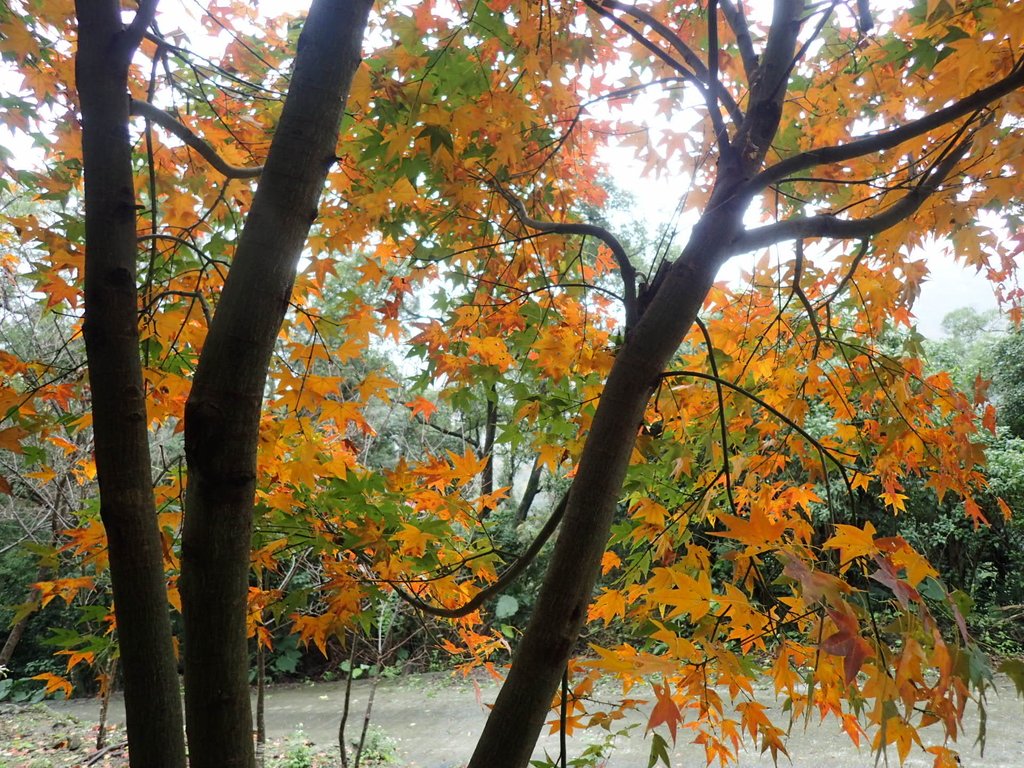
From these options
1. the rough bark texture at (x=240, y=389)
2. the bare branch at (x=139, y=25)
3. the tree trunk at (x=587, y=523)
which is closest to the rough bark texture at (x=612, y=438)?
the tree trunk at (x=587, y=523)

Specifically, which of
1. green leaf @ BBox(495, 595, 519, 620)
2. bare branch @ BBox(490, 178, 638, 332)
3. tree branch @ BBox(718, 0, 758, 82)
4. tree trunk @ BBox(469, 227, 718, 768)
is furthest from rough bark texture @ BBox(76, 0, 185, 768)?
green leaf @ BBox(495, 595, 519, 620)

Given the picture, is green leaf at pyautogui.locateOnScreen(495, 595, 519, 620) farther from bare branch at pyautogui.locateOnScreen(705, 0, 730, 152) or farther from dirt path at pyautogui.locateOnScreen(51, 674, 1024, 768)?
bare branch at pyautogui.locateOnScreen(705, 0, 730, 152)

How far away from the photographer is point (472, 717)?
5539 mm

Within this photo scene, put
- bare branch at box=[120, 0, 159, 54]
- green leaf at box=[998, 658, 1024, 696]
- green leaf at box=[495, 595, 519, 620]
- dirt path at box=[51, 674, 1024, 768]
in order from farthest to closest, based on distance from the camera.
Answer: green leaf at box=[495, 595, 519, 620]
dirt path at box=[51, 674, 1024, 768]
bare branch at box=[120, 0, 159, 54]
green leaf at box=[998, 658, 1024, 696]

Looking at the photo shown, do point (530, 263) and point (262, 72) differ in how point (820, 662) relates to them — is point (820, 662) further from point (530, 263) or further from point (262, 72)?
point (262, 72)

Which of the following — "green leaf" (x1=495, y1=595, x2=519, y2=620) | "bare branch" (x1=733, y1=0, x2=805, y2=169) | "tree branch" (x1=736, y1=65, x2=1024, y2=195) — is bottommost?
"green leaf" (x1=495, y1=595, x2=519, y2=620)

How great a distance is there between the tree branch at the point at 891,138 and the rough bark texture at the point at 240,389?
0.59 metres

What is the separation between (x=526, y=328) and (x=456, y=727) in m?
4.56

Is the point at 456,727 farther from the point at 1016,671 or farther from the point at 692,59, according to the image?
the point at 692,59

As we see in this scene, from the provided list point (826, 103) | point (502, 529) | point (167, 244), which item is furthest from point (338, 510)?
point (502, 529)

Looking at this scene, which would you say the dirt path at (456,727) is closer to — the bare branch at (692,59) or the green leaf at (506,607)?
the green leaf at (506,607)

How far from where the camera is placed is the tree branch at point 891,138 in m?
0.84

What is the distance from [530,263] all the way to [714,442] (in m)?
0.80

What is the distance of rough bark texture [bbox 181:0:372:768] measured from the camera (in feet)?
2.48
